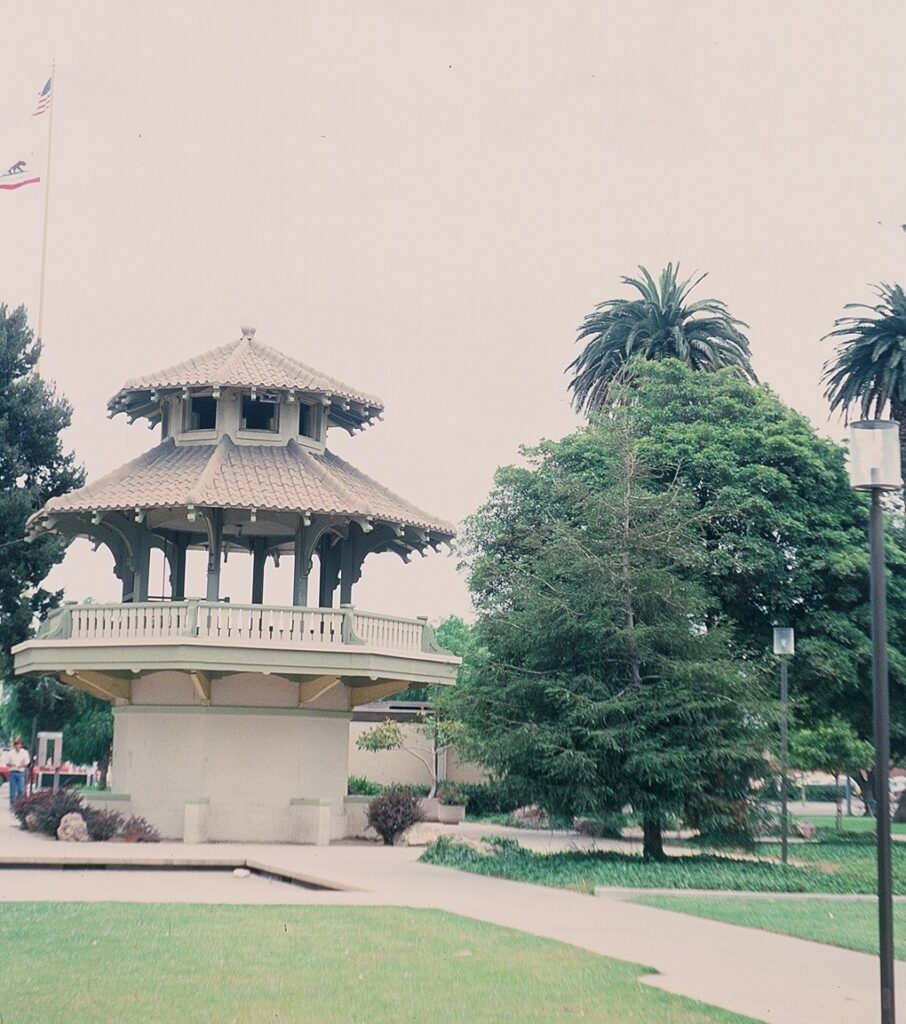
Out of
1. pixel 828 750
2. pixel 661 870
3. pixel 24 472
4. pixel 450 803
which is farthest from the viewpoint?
pixel 828 750

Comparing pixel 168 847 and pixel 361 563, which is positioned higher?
pixel 361 563

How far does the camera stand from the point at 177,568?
117 ft

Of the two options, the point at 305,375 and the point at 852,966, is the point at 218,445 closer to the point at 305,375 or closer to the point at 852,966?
the point at 305,375

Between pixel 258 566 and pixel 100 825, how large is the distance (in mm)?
8083

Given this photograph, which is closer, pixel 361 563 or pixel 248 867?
pixel 248 867

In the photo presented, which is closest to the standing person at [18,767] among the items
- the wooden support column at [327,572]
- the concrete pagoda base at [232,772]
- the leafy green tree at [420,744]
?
the concrete pagoda base at [232,772]

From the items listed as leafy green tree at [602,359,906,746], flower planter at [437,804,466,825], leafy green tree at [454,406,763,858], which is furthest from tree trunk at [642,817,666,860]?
flower planter at [437,804,466,825]

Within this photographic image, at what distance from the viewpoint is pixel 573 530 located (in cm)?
2945

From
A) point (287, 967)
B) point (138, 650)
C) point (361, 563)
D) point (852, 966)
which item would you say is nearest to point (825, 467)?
point (361, 563)

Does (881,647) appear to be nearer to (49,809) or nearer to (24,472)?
(49,809)

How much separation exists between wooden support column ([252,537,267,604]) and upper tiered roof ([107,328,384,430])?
3663 mm

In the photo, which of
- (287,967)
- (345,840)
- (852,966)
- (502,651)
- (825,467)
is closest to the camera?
(287,967)

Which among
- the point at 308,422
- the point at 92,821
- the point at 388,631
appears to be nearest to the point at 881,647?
the point at 388,631

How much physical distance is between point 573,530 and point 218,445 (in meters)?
9.65
